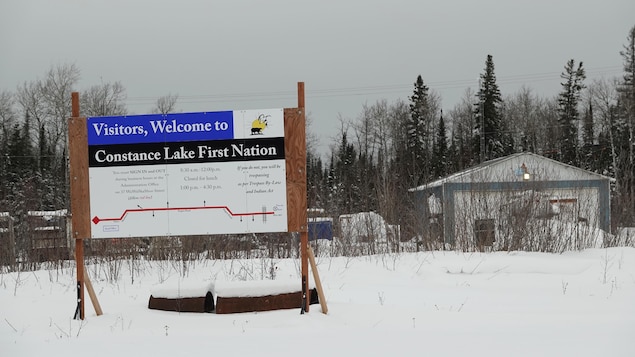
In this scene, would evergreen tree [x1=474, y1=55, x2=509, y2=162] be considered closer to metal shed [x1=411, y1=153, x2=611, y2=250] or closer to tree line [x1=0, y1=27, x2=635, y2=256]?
tree line [x1=0, y1=27, x2=635, y2=256]

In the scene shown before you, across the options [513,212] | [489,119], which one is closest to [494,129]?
[489,119]

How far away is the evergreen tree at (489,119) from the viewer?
61438 mm

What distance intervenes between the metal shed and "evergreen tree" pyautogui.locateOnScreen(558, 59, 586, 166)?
4587 cm

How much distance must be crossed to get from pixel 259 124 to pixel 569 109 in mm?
61009

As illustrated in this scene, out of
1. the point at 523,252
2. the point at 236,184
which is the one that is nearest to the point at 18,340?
the point at 236,184

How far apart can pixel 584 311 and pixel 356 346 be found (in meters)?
3.50

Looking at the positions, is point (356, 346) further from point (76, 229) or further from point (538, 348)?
point (76, 229)

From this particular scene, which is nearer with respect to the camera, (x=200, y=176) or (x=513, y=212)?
(x=200, y=176)

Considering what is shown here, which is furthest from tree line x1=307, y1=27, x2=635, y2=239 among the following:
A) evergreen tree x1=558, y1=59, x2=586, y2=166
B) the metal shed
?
the metal shed

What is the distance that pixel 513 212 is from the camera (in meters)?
13.8

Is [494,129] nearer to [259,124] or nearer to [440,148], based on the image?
[440,148]

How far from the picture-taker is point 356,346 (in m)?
5.77

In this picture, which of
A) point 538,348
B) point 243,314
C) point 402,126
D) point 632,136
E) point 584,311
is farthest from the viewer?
point 402,126

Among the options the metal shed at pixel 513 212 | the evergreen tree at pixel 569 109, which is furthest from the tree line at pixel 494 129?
the metal shed at pixel 513 212
